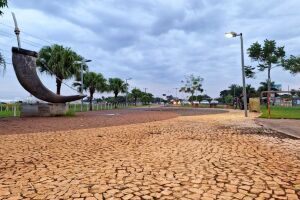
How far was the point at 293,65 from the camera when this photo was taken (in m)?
52.8

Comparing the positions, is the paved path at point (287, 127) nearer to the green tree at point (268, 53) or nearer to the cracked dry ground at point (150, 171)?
the cracked dry ground at point (150, 171)

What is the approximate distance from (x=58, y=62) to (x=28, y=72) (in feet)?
36.6

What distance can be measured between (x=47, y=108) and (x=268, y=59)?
44.0m

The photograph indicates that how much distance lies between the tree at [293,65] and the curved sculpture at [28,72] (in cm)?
4498

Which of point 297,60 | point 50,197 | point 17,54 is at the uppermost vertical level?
point 297,60

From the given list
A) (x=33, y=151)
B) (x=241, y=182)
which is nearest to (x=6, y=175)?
(x=33, y=151)

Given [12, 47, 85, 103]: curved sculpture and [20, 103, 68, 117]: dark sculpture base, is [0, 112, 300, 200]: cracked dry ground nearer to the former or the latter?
[12, 47, 85, 103]: curved sculpture

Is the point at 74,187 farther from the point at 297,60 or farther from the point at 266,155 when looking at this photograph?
the point at 297,60

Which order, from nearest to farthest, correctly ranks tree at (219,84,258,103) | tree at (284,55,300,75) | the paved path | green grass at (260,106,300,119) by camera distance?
1. the paved path
2. green grass at (260,106,300,119)
3. tree at (284,55,300,75)
4. tree at (219,84,258,103)

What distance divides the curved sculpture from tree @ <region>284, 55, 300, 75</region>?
4498cm

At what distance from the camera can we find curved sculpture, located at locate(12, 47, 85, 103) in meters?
21.4

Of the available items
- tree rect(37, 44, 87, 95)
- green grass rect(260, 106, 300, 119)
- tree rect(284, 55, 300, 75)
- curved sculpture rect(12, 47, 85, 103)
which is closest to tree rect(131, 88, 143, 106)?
tree rect(284, 55, 300, 75)

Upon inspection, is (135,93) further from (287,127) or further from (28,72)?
(287,127)

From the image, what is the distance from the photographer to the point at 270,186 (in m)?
4.59
